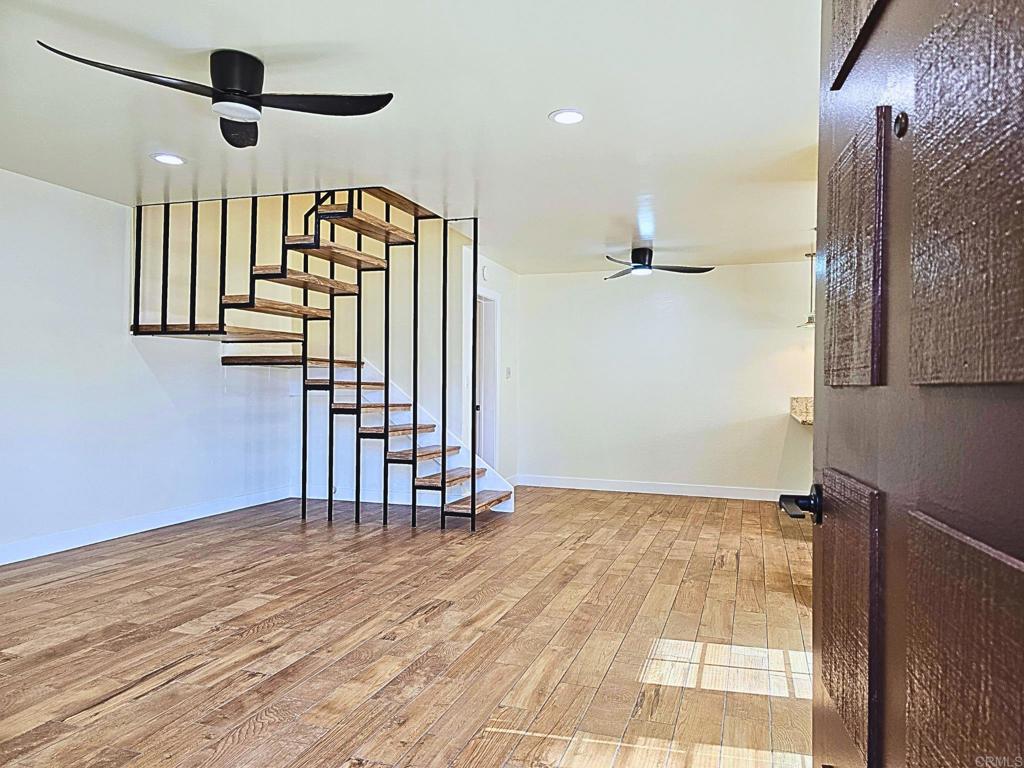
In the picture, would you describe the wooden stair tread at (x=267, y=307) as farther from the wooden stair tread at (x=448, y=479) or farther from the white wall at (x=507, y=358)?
the white wall at (x=507, y=358)

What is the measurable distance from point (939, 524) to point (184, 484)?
6012mm

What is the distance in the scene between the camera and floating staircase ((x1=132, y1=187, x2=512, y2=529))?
4930 mm

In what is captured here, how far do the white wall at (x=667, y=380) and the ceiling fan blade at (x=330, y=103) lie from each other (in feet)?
17.0

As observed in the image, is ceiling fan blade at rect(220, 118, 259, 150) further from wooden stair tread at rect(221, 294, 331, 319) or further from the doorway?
the doorway

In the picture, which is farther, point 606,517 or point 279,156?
point 606,517

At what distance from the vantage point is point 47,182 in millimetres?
4625

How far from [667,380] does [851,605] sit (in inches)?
266

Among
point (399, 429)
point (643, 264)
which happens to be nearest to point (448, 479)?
point (399, 429)

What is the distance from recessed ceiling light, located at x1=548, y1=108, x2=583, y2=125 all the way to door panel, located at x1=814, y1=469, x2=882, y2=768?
2.58m

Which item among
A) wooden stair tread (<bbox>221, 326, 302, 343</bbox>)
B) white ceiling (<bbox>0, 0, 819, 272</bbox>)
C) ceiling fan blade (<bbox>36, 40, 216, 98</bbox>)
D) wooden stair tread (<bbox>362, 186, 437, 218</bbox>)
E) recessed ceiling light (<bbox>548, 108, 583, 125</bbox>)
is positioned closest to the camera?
ceiling fan blade (<bbox>36, 40, 216, 98</bbox>)

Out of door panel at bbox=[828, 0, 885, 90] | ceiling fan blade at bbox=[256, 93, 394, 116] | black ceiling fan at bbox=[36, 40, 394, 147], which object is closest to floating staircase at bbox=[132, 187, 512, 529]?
black ceiling fan at bbox=[36, 40, 394, 147]

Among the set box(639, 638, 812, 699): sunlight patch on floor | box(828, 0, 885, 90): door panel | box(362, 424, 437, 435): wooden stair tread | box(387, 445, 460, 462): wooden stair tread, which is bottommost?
box(639, 638, 812, 699): sunlight patch on floor

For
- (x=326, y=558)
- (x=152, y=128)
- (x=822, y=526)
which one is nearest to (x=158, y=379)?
(x=326, y=558)

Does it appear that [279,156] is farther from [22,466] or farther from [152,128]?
[22,466]
